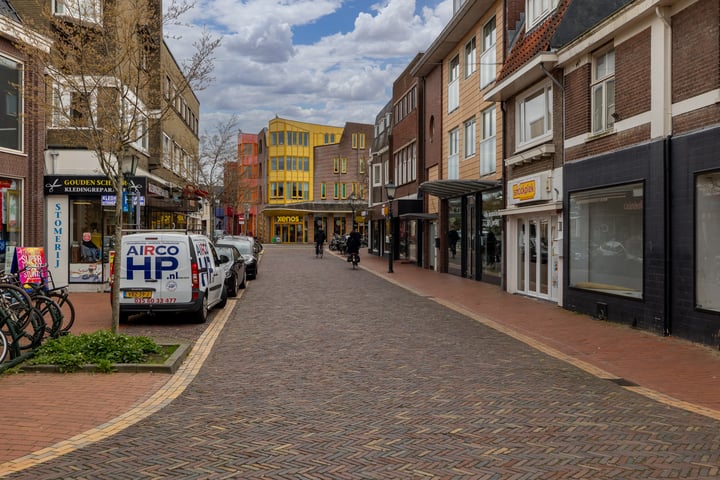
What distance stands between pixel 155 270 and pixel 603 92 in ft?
30.3

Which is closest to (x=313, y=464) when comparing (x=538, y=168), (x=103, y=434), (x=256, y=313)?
(x=103, y=434)

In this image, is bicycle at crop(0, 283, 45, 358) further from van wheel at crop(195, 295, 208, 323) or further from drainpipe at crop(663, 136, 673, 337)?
drainpipe at crop(663, 136, 673, 337)

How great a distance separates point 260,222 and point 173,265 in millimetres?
73283

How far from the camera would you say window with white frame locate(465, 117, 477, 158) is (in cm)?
2397

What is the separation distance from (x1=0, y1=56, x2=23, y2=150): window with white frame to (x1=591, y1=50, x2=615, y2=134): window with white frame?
12908 millimetres

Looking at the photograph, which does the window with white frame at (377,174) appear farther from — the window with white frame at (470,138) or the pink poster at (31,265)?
the pink poster at (31,265)

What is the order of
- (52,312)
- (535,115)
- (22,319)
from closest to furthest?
(22,319), (52,312), (535,115)

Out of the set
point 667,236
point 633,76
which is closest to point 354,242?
point 633,76

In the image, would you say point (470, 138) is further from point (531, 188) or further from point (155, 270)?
point (155, 270)

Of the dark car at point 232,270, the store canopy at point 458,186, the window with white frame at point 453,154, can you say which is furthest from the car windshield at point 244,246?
the window with white frame at point 453,154

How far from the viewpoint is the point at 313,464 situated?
4.95 m

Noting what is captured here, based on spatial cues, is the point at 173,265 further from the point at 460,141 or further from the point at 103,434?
the point at 460,141

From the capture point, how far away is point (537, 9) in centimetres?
1794

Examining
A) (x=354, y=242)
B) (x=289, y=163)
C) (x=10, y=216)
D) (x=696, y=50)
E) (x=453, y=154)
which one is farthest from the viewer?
(x=289, y=163)
